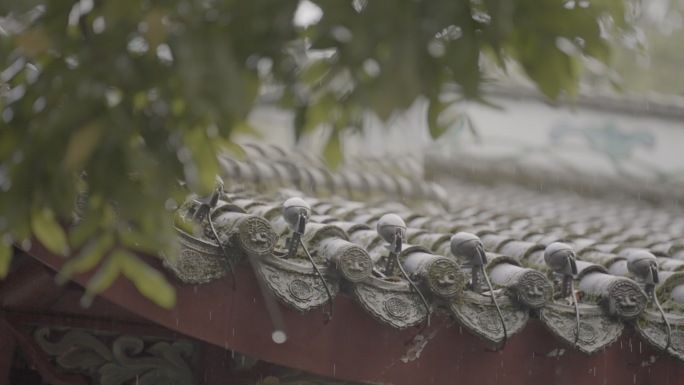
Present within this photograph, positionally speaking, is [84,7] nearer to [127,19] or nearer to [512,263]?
[127,19]

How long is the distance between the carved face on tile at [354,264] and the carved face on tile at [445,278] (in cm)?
23

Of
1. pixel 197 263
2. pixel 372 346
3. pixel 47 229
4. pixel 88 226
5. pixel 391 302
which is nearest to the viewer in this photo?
pixel 88 226

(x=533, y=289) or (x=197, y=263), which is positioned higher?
(x=533, y=289)

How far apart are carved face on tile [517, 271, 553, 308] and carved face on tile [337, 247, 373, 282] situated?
582 millimetres

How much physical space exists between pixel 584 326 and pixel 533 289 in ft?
0.91

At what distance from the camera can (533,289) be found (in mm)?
3451

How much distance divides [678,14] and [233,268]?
68.9 ft

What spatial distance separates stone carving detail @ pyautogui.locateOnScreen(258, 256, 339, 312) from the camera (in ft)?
10.4

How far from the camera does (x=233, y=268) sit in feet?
10.4

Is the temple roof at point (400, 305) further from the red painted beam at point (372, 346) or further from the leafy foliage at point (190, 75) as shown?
the leafy foliage at point (190, 75)

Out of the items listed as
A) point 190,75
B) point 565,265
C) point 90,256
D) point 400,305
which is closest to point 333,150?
point 190,75

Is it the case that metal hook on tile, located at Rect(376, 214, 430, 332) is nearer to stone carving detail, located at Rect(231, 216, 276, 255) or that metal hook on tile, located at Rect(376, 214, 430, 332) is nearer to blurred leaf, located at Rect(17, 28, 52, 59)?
stone carving detail, located at Rect(231, 216, 276, 255)

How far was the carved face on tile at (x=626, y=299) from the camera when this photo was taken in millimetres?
3570

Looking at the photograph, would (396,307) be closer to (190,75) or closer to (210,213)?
(210,213)
